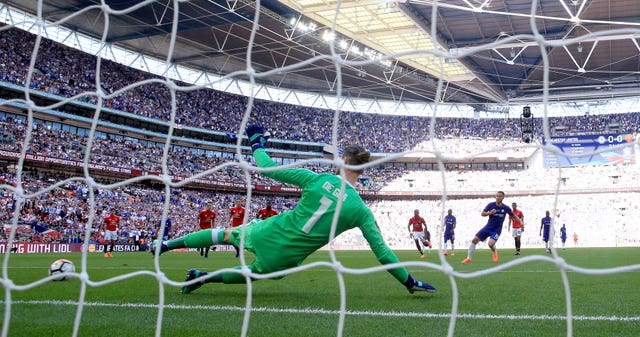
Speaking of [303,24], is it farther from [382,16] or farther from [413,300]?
[413,300]

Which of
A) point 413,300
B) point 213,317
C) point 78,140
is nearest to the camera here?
point 213,317

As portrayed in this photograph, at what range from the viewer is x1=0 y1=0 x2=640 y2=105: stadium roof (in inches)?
1042

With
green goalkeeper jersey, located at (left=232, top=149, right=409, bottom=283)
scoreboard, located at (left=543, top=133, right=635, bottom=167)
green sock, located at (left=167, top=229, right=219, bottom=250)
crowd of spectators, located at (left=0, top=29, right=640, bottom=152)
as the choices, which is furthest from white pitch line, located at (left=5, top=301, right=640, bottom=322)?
scoreboard, located at (left=543, top=133, right=635, bottom=167)

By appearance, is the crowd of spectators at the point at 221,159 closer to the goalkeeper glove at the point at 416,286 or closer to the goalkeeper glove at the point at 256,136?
the goalkeeper glove at the point at 416,286

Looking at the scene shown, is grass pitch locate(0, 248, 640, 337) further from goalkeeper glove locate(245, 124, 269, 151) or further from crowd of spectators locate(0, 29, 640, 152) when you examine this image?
crowd of spectators locate(0, 29, 640, 152)

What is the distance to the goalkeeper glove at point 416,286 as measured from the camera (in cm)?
565

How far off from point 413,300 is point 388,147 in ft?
155

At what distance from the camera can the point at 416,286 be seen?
5727mm

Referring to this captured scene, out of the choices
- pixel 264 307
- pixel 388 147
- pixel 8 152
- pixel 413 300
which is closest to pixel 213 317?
pixel 264 307

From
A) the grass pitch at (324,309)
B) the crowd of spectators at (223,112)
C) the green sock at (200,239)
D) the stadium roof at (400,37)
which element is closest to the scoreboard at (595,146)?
the crowd of spectators at (223,112)

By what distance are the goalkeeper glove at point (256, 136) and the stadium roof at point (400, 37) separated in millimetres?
15174

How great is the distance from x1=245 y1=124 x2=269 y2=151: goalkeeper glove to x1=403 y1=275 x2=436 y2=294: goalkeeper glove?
2078 millimetres

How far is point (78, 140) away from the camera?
114 feet

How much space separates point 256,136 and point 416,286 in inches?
90.4
